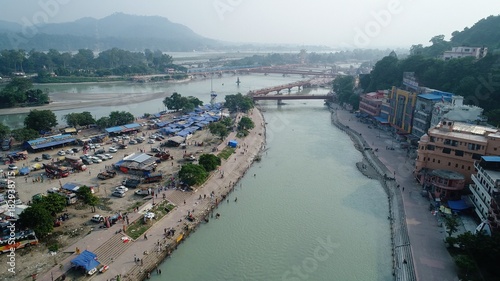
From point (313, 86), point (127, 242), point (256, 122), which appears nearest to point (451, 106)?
point (256, 122)

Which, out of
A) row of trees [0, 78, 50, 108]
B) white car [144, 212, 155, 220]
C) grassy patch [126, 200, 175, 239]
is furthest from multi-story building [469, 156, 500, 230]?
row of trees [0, 78, 50, 108]

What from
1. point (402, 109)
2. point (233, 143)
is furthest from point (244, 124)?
point (402, 109)

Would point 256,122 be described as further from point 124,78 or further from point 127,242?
point 124,78

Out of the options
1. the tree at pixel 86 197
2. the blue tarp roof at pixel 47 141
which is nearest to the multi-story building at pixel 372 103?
the blue tarp roof at pixel 47 141

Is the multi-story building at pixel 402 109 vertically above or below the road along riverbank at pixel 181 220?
above

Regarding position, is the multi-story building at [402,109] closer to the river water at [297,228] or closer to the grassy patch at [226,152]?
the river water at [297,228]
